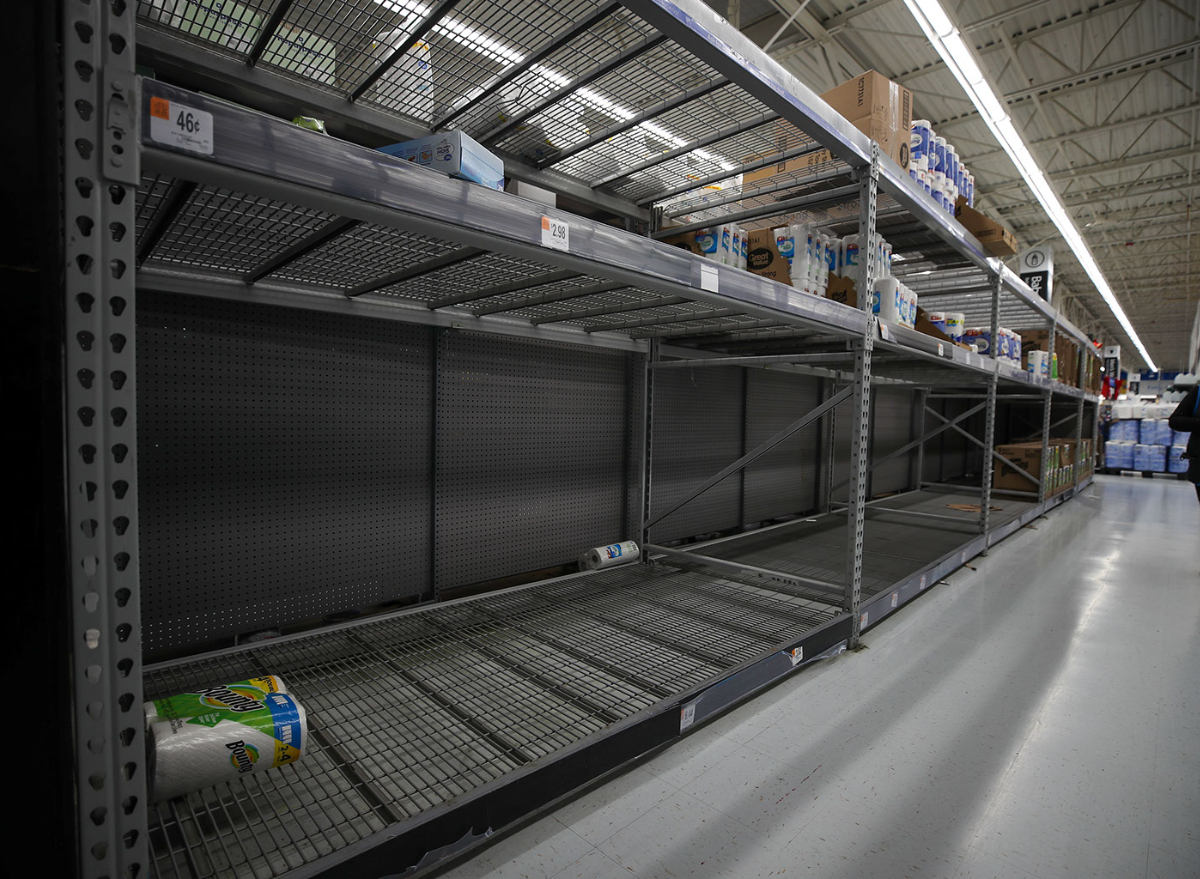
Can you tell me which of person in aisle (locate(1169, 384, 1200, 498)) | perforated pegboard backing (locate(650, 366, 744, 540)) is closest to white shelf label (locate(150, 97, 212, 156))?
perforated pegboard backing (locate(650, 366, 744, 540))

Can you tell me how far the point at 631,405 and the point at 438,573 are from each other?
4.63 ft

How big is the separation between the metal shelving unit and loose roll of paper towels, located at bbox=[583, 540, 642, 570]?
0.13 m

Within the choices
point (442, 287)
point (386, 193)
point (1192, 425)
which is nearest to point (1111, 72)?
point (1192, 425)

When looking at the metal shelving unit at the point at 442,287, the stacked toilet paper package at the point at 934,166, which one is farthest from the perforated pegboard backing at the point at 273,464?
the stacked toilet paper package at the point at 934,166

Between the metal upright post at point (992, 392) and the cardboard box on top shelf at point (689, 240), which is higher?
the cardboard box on top shelf at point (689, 240)

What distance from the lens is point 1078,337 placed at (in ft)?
20.4

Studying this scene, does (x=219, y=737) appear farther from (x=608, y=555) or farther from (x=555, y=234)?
(x=608, y=555)

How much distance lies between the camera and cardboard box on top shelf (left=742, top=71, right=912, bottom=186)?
245cm

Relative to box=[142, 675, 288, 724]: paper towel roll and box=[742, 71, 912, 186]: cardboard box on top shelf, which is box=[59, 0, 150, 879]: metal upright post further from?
box=[742, 71, 912, 186]: cardboard box on top shelf

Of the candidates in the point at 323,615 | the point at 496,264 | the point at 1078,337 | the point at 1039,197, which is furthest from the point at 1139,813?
the point at 1039,197

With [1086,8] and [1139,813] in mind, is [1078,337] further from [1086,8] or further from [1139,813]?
[1139,813]

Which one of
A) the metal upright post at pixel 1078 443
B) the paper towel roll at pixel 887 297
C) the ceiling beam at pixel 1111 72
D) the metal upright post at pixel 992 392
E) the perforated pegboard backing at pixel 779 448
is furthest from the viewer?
the metal upright post at pixel 1078 443

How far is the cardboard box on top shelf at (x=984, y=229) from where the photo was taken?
3376 millimetres

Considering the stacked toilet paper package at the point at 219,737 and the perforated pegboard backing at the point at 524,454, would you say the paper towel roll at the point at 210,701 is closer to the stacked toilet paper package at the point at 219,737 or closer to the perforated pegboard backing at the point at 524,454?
the stacked toilet paper package at the point at 219,737
